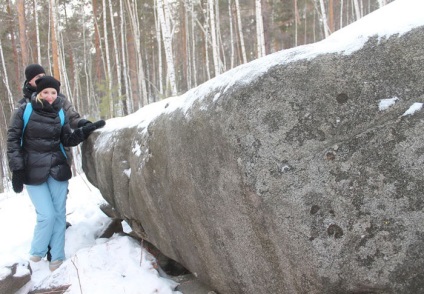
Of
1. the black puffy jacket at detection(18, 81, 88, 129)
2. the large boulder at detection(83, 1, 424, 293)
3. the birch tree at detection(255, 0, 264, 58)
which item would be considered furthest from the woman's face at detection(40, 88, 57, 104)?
the birch tree at detection(255, 0, 264, 58)

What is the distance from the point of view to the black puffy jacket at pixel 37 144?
12.0ft

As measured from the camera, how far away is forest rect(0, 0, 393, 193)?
37.7ft

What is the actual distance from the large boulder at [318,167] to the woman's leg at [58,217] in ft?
7.32

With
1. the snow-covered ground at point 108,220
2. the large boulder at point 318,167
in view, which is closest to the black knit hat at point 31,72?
the snow-covered ground at point 108,220

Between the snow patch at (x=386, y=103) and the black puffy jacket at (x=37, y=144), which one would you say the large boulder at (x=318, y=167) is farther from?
the black puffy jacket at (x=37, y=144)

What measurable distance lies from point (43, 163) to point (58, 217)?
2.23 ft

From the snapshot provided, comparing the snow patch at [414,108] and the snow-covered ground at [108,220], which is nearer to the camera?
the snow patch at [414,108]

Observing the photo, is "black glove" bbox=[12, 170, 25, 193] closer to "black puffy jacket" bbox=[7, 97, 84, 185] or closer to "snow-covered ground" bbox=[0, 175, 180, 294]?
"black puffy jacket" bbox=[7, 97, 84, 185]

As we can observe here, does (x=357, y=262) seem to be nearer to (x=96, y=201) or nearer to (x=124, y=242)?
(x=124, y=242)

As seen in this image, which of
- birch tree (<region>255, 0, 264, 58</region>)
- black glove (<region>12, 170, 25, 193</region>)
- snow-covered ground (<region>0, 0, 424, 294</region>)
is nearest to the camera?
snow-covered ground (<region>0, 0, 424, 294</region>)

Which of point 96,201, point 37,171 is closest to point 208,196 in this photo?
point 37,171

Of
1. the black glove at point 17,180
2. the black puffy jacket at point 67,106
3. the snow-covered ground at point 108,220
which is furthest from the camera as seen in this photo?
the black puffy jacket at point 67,106

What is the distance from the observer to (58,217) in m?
3.95

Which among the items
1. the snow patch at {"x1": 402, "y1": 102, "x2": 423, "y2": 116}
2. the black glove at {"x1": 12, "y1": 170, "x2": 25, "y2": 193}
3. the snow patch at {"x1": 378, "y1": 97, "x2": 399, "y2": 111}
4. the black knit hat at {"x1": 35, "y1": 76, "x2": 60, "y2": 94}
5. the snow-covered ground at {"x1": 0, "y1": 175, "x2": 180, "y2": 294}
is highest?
the black knit hat at {"x1": 35, "y1": 76, "x2": 60, "y2": 94}
